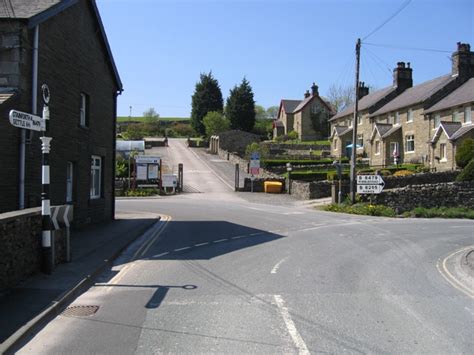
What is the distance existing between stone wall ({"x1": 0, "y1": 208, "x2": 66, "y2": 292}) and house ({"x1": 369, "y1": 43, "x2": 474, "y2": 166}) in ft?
137

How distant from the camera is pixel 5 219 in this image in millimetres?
8203

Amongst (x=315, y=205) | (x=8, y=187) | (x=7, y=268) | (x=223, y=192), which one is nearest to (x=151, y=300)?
(x=7, y=268)

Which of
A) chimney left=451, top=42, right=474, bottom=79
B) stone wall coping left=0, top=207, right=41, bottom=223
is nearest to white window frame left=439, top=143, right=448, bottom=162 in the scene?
chimney left=451, top=42, right=474, bottom=79

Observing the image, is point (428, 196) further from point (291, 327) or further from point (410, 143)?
point (410, 143)

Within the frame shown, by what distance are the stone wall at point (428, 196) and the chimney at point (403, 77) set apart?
3642 centimetres

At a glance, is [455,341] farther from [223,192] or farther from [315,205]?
[223,192]

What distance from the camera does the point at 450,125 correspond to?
43.9 m

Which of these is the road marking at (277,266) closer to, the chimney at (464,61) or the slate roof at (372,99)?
the chimney at (464,61)

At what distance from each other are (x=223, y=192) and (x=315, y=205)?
10.7 metres

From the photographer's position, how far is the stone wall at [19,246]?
817 centimetres

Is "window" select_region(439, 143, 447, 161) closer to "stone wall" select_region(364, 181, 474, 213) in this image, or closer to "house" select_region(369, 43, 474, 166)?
"house" select_region(369, 43, 474, 166)

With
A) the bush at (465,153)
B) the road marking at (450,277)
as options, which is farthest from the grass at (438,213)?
the road marking at (450,277)

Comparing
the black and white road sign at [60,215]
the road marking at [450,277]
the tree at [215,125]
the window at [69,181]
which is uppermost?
the tree at [215,125]

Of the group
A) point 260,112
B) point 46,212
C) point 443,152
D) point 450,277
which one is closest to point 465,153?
→ point 443,152
